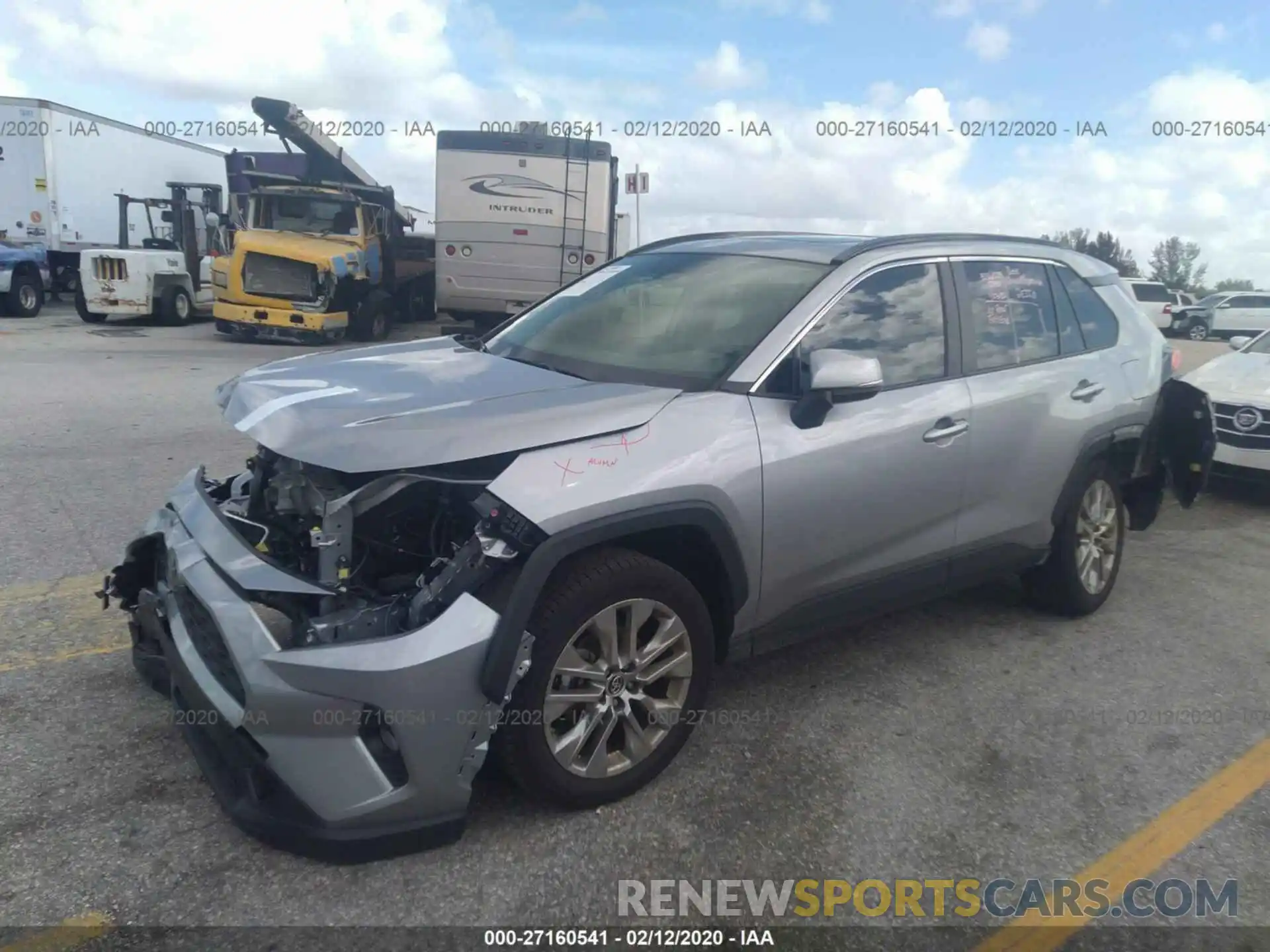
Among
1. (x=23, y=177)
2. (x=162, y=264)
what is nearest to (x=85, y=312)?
(x=162, y=264)

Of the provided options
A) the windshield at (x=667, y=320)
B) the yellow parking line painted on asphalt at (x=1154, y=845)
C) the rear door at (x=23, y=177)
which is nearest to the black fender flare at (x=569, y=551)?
the windshield at (x=667, y=320)

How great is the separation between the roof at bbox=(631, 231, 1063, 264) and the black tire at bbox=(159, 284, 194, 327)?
1758cm

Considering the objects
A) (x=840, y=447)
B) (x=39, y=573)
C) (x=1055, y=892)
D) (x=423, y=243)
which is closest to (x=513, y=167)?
(x=423, y=243)

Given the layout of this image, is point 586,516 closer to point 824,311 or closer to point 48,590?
point 824,311

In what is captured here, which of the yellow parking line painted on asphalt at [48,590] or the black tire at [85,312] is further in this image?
the black tire at [85,312]

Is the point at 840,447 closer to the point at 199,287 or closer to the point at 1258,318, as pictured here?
the point at 199,287

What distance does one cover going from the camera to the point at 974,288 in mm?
4164

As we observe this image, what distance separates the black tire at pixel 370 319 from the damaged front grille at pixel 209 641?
48.0 feet

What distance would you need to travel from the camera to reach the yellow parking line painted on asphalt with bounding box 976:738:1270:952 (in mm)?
2617

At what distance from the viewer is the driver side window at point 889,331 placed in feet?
11.3

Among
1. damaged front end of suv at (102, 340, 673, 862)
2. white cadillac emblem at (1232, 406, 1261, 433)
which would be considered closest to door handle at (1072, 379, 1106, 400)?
damaged front end of suv at (102, 340, 673, 862)

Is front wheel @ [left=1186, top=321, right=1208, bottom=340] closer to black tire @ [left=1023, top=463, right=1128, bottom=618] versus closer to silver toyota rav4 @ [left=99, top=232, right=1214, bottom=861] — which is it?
black tire @ [left=1023, top=463, right=1128, bottom=618]

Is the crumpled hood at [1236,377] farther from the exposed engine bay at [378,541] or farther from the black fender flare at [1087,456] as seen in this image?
the exposed engine bay at [378,541]

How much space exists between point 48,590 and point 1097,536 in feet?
16.5
